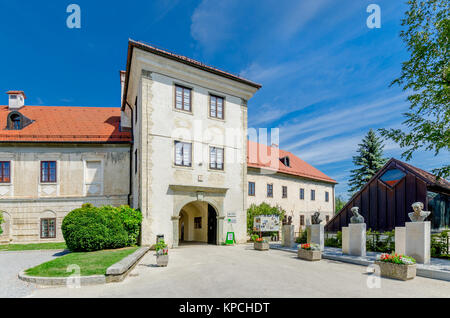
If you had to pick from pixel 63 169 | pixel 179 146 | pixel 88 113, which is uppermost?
pixel 88 113

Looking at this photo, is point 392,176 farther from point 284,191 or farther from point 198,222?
point 198,222

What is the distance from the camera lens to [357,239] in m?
13.3

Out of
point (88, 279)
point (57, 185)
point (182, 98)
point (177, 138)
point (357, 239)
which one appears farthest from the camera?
point (57, 185)

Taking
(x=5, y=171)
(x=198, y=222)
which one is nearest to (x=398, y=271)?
(x=198, y=222)

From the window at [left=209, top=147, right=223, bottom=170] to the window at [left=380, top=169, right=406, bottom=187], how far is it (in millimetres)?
10637

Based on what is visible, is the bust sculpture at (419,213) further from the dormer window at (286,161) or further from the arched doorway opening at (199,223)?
the dormer window at (286,161)

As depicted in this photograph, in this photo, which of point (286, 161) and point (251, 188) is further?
point (286, 161)

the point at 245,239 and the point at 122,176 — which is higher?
the point at 122,176

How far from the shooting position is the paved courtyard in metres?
7.29

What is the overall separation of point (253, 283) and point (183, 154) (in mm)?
11397

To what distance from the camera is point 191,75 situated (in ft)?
62.7

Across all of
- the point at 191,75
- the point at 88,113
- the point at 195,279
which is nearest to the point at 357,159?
the point at 191,75
